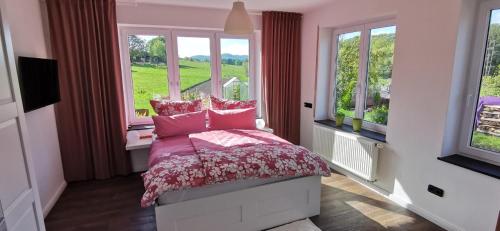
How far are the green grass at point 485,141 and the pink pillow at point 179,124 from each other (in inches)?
107

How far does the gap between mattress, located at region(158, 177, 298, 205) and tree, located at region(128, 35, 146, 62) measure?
7.83 feet

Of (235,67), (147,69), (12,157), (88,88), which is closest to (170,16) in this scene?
(147,69)

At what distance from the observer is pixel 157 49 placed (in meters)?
3.62

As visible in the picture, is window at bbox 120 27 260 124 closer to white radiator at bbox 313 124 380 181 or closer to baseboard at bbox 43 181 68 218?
baseboard at bbox 43 181 68 218

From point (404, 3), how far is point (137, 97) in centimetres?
341

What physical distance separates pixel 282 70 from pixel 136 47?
7.03 feet

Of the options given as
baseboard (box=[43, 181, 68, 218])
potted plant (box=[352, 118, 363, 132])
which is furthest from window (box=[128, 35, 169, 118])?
potted plant (box=[352, 118, 363, 132])

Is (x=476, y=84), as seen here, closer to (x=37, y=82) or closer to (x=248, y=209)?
(x=248, y=209)

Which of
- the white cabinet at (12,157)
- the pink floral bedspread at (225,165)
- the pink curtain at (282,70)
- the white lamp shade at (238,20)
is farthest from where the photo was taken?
the pink curtain at (282,70)

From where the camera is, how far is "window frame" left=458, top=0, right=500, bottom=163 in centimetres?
201

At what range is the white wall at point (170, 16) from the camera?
128 inches

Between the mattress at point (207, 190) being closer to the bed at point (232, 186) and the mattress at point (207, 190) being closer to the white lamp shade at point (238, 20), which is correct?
the bed at point (232, 186)

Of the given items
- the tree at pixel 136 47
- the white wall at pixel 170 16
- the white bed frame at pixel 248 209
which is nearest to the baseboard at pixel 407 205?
the white bed frame at pixel 248 209

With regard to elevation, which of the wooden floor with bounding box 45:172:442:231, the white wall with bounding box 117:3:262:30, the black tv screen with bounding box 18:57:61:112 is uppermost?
the white wall with bounding box 117:3:262:30
